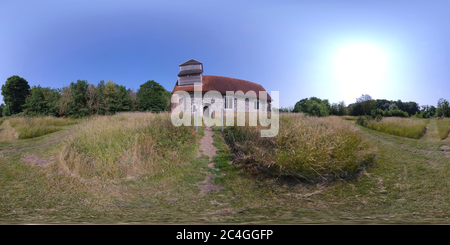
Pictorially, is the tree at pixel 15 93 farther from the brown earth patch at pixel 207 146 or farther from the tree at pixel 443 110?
the tree at pixel 443 110

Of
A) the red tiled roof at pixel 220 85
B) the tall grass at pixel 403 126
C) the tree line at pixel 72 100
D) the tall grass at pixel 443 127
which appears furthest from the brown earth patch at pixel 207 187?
the tree line at pixel 72 100

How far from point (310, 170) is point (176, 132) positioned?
15.5 ft

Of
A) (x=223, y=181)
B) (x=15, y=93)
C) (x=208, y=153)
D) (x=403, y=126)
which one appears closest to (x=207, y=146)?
(x=208, y=153)

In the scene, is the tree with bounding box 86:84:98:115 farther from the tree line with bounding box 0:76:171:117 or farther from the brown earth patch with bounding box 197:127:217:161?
the brown earth patch with bounding box 197:127:217:161

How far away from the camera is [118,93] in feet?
57.2

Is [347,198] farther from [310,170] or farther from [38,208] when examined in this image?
[38,208]

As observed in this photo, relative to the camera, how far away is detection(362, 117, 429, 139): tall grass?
6.21 metres

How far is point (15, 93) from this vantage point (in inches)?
643

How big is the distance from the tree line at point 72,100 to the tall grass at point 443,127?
1908 centimetres

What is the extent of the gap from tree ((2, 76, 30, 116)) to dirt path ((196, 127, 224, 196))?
772 inches

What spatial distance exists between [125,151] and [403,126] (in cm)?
994

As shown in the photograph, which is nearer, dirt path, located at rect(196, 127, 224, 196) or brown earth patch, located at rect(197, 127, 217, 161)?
dirt path, located at rect(196, 127, 224, 196)

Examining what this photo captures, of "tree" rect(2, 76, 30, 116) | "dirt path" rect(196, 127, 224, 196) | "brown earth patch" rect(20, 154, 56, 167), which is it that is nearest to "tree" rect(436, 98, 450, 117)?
"dirt path" rect(196, 127, 224, 196)

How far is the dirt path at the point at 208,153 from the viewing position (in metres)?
3.50
